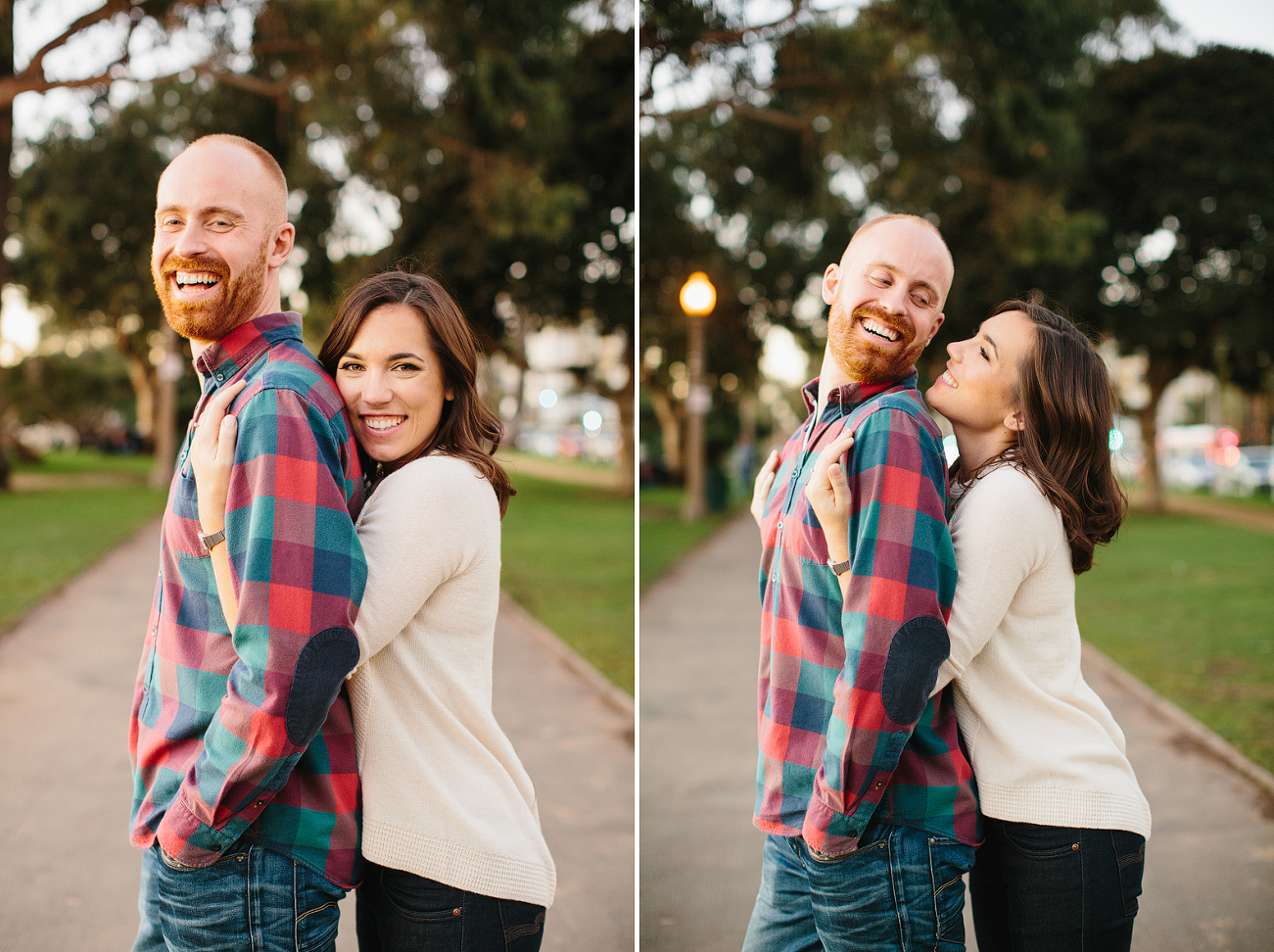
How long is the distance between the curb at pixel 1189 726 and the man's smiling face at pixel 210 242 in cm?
588

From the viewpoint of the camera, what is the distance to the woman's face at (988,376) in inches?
89.6

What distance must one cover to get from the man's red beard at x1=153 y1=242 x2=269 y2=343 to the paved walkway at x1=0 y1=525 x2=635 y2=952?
2.92 meters

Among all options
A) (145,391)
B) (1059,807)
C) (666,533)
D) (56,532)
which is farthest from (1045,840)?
(145,391)

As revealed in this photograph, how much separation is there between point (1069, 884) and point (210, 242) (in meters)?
2.09

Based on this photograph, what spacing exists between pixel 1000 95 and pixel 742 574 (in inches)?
265

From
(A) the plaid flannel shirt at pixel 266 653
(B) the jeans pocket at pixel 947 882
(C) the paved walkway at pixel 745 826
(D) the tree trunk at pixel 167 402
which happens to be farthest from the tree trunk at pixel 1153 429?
(A) the plaid flannel shirt at pixel 266 653

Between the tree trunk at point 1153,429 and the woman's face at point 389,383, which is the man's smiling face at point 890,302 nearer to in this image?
the woman's face at point 389,383

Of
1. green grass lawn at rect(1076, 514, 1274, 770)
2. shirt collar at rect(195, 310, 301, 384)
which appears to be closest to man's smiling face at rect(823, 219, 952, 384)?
shirt collar at rect(195, 310, 301, 384)

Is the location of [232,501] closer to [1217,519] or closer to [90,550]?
[90,550]

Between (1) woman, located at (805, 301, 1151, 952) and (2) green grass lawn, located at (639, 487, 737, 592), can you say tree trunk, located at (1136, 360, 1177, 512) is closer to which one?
(2) green grass lawn, located at (639, 487, 737, 592)

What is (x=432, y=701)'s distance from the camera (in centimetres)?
191

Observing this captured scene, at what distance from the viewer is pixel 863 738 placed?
190 centimetres

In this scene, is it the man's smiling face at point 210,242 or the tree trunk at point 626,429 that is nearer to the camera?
the man's smiling face at point 210,242

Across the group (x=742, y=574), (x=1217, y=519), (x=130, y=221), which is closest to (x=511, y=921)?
(x=742, y=574)
